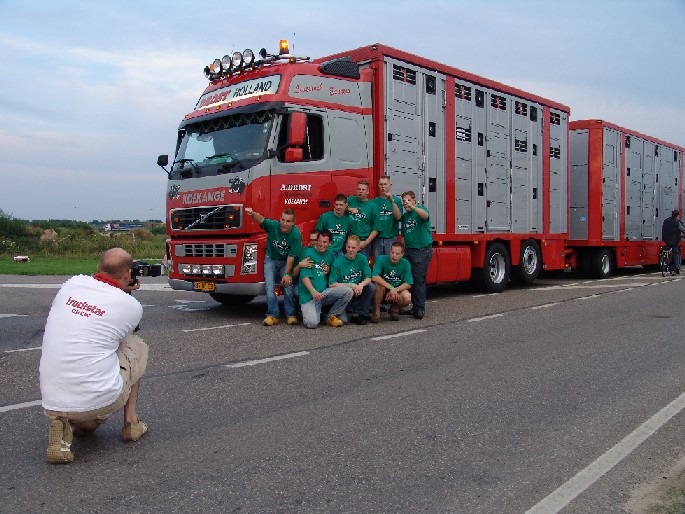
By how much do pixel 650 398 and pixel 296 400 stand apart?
2.76m

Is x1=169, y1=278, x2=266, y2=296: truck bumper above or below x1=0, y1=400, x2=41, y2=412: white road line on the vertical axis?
above

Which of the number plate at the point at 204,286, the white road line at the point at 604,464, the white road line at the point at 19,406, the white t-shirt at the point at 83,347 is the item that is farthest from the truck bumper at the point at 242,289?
the white road line at the point at 604,464

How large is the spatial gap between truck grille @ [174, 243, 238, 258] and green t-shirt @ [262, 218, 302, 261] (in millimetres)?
568

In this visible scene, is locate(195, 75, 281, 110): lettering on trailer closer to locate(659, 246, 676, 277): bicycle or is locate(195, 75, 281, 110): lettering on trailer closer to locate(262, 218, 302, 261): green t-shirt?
locate(262, 218, 302, 261): green t-shirt

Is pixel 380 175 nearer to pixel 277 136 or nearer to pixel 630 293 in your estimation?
pixel 277 136

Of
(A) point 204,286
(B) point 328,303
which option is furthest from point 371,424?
(A) point 204,286

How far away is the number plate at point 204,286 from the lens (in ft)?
31.0

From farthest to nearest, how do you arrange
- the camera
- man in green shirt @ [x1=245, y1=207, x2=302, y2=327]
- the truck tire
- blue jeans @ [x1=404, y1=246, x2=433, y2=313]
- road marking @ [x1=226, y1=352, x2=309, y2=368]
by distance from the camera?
the truck tire < blue jeans @ [x1=404, y1=246, x2=433, y2=313] < man in green shirt @ [x1=245, y1=207, x2=302, y2=327] < road marking @ [x1=226, y1=352, x2=309, y2=368] < the camera

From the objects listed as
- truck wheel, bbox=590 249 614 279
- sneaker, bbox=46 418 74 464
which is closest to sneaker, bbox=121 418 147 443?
sneaker, bbox=46 418 74 464

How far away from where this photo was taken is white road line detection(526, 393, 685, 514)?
10.6 ft

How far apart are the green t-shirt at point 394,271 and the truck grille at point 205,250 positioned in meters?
2.01

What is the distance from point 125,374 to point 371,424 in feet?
5.39

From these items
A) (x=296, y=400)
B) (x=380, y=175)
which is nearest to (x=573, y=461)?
(x=296, y=400)

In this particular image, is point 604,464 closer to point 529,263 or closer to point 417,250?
point 417,250
